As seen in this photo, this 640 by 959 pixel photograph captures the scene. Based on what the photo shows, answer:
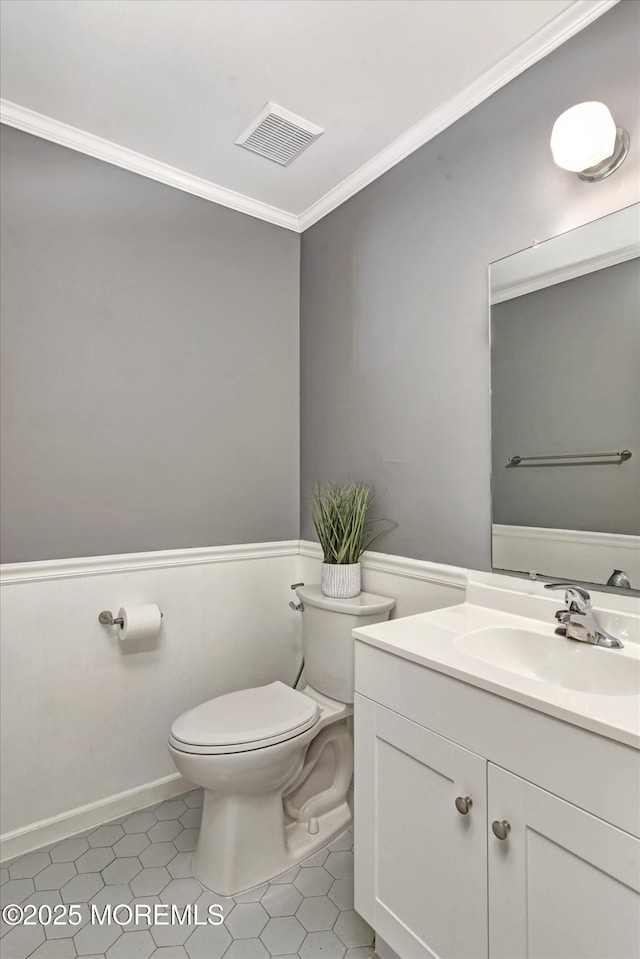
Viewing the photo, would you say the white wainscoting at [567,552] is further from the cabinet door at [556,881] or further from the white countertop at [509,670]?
the cabinet door at [556,881]

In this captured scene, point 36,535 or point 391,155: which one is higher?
point 391,155

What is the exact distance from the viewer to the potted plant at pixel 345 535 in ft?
6.22

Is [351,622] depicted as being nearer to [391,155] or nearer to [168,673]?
[168,673]

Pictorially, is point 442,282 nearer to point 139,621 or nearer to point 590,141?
point 590,141

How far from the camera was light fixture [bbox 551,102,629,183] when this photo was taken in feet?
4.12

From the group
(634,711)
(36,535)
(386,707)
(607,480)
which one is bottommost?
(386,707)

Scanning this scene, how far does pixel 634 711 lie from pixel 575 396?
79 centimetres

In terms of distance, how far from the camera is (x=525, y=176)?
4.87 feet

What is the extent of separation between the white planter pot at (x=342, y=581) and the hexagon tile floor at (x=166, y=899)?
2.57 ft

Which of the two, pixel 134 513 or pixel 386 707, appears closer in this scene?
pixel 386 707

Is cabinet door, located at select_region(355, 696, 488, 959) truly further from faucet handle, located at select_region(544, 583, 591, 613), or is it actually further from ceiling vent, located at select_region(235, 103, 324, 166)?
ceiling vent, located at select_region(235, 103, 324, 166)

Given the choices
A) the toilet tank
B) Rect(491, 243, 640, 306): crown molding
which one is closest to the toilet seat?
the toilet tank

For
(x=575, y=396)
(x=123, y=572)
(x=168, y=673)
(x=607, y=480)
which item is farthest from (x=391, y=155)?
(x=168, y=673)

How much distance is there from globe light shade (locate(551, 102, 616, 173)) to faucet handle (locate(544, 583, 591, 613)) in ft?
3.29
